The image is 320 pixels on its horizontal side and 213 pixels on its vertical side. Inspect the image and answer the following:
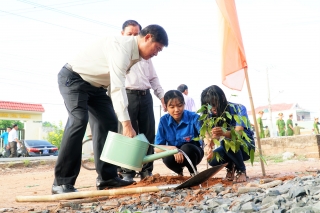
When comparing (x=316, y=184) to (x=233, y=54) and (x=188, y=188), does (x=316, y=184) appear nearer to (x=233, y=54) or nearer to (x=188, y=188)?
(x=188, y=188)

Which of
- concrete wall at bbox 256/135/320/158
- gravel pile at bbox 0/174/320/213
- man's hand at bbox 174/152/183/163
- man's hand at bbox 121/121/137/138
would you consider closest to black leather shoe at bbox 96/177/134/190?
man's hand at bbox 174/152/183/163

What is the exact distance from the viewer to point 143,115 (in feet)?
17.0

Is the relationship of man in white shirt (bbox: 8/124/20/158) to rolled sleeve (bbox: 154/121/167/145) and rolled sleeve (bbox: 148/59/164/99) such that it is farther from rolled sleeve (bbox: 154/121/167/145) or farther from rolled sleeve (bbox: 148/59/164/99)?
rolled sleeve (bbox: 154/121/167/145)

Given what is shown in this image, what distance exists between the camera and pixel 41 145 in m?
21.5

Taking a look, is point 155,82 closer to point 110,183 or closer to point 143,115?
point 143,115

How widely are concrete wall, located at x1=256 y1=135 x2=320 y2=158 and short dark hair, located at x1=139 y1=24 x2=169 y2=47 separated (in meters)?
5.76

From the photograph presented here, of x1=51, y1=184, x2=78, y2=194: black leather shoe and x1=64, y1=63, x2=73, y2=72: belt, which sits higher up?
x1=64, y1=63, x2=73, y2=72: belt

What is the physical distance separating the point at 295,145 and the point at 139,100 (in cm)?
505

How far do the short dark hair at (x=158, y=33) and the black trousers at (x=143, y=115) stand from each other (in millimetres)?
1300

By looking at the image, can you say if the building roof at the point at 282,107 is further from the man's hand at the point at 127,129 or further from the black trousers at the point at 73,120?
the man's hand at the point at 127,129

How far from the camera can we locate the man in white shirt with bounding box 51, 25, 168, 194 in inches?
151

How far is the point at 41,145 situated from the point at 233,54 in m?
18.0

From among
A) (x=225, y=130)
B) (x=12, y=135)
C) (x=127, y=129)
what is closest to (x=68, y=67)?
(x=127, y=129)

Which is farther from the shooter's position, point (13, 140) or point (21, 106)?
point (21, 106)
